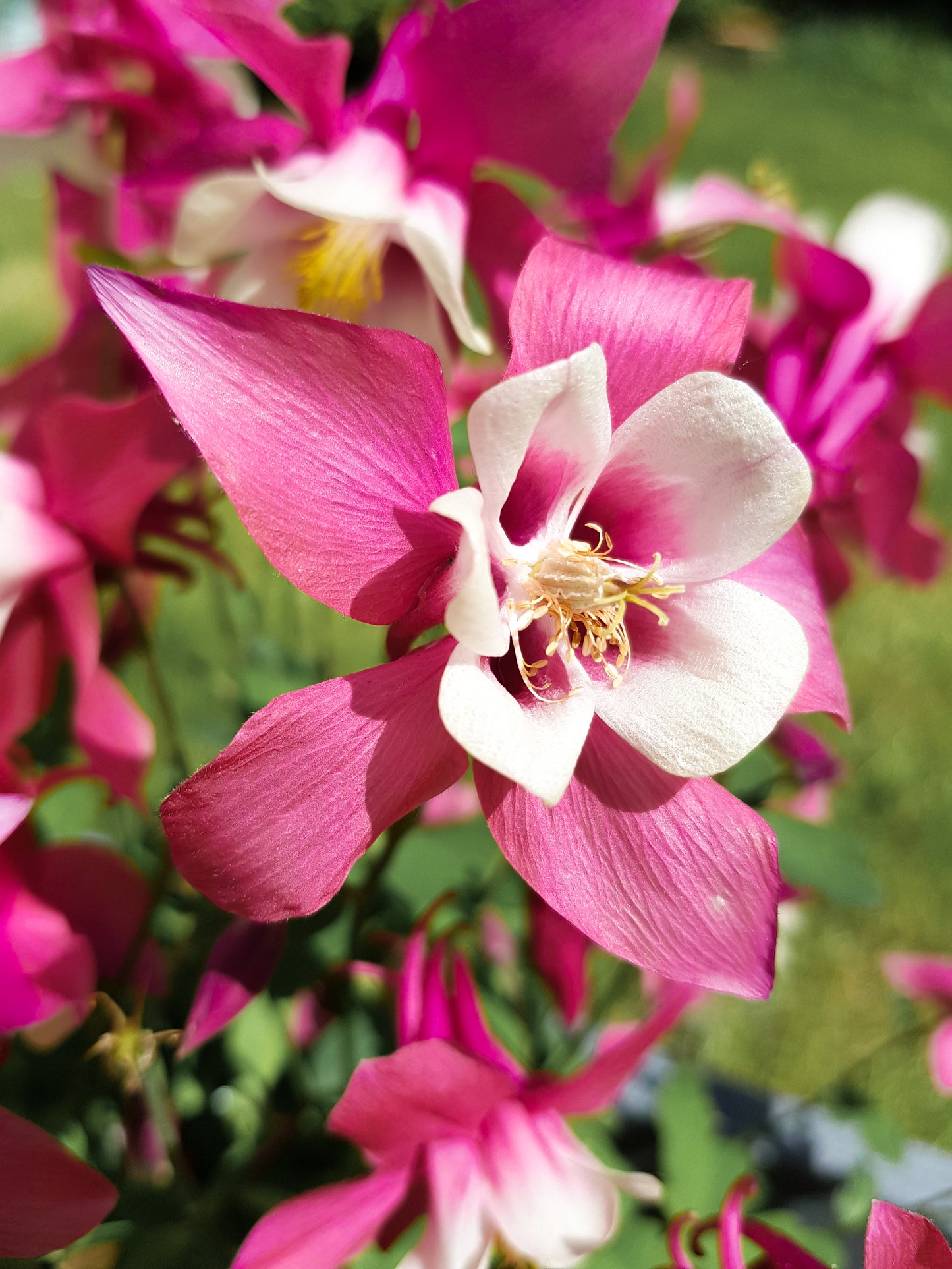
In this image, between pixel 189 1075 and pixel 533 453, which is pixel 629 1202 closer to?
pixel 189 1075

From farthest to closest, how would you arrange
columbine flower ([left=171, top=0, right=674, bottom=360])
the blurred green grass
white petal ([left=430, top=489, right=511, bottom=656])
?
the blurred green grass < columbine flower ([left=171, top=0, right=674, bottom=360]) < white petal ([left=430, top=489, right=511, bottom=656])

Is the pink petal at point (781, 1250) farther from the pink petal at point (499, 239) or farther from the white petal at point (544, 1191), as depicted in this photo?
the pink petal at point (499, 239)

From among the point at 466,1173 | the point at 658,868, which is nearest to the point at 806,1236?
the point at 466,1173

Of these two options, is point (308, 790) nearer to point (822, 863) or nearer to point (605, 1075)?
point (605, 1075)

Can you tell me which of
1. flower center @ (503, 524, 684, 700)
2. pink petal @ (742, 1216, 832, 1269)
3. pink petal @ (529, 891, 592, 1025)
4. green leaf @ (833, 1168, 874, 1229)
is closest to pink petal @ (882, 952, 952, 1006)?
green leaf @ (833, 1168, 874, 1229)

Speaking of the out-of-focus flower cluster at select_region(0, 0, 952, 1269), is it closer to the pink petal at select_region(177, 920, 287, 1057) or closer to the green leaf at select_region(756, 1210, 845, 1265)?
the pink petal at select_region(177, 920, 287, 1057)

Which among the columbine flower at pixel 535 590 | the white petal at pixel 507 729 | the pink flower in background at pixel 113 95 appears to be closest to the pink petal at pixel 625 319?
the columbine flower at pixel 535 590
